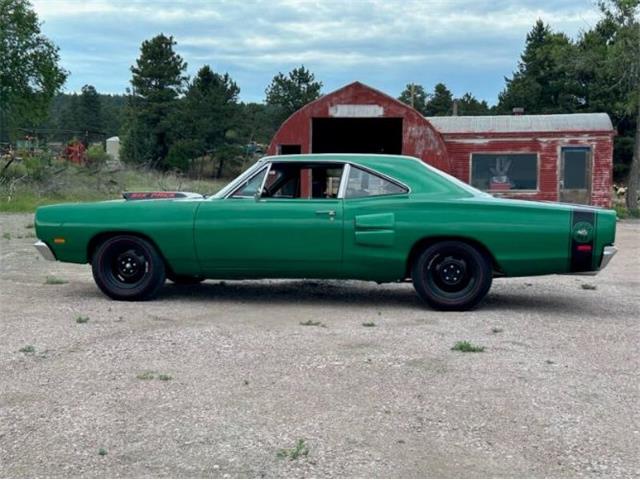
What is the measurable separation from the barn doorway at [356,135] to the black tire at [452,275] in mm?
15651

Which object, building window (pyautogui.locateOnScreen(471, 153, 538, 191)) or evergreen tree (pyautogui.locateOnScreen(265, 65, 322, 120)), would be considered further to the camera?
evergreen tree (pyautogui.locateOnScreen(265, 65, 322, 120))

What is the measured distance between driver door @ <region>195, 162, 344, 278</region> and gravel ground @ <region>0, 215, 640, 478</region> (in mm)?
393

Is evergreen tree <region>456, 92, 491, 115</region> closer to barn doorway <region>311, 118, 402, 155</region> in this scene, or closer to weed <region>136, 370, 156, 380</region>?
barn doorway <region>311, 118, 402, 155</region>

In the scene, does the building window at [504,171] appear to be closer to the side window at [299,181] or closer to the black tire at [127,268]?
the side window at [299,181]

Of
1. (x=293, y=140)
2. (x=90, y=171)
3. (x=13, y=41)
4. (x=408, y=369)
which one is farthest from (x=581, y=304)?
(x=13, y=41)

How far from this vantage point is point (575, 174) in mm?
22734

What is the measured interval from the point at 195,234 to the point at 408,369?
3119mm

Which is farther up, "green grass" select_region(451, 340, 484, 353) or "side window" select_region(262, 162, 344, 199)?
"side window" select_region(262, 162, 344, 199)

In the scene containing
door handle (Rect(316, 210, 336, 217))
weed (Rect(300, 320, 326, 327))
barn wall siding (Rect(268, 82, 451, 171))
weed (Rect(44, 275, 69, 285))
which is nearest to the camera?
weed (Rect(300, 320, 326, 327))

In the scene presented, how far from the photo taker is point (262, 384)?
5.08m

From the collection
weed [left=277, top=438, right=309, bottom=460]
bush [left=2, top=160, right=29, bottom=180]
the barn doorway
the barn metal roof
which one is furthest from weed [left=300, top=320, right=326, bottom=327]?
bush [left=2, top=160, right=29, bottom=180]

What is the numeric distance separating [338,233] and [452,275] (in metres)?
1.13

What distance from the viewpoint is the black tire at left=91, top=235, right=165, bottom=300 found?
7969mm

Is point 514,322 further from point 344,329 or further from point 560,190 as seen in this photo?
point 560,190
